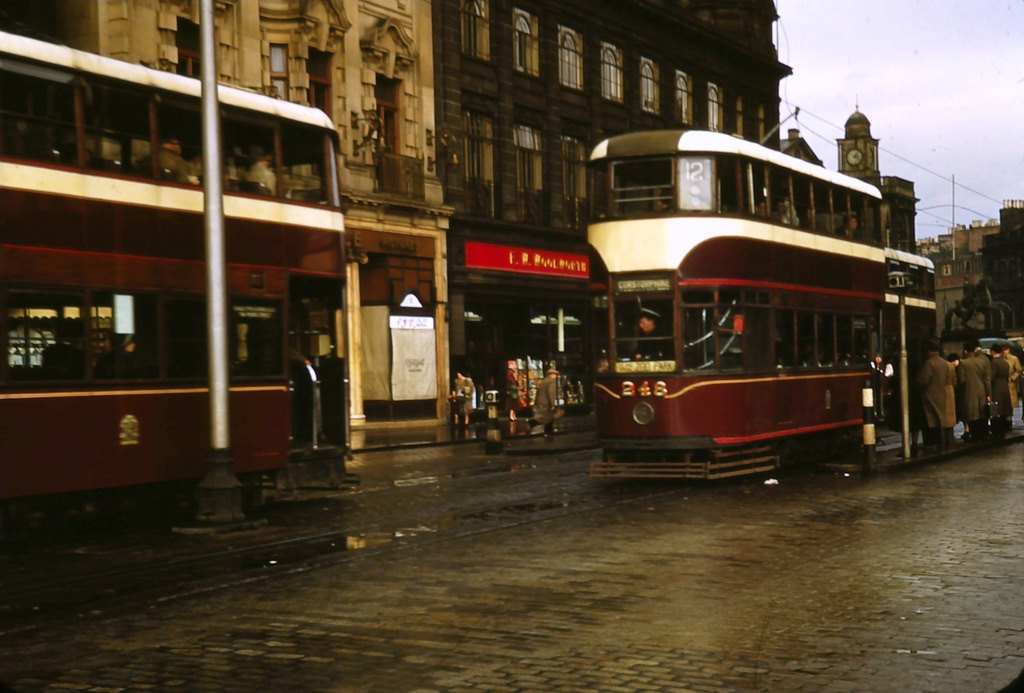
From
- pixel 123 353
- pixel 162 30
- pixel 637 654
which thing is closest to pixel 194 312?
pixel 123 353

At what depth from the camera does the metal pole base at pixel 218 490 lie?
13.9 meters

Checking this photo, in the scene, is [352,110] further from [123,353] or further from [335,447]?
[123,353]

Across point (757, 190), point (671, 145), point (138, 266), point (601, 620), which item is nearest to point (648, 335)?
point (671, 145)

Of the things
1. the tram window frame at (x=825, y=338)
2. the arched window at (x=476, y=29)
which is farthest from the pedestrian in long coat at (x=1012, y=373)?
the arched window at (x=476, y=29)

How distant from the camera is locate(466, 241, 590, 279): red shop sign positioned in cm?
4022

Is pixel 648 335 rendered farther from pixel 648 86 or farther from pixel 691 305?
pixel 648 86

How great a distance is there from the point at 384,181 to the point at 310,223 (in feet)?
65.3

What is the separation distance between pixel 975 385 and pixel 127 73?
17.0m

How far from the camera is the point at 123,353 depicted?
14109 mm

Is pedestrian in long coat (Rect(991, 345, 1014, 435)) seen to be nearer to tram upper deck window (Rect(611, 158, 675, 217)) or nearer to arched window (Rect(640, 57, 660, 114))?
tram upper deck window (Rect(611, 158, 675, 217))

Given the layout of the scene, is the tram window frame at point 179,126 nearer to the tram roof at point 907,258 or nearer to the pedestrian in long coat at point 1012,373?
the pedestrian in long coat at point 1012,373

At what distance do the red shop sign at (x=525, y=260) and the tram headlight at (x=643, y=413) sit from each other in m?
20.4

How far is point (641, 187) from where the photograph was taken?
735 inches

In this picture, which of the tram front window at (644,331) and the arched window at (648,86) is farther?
the arched window at (648,86)
